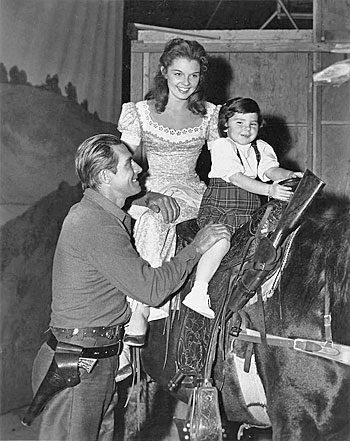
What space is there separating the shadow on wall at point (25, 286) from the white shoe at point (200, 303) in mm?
2720

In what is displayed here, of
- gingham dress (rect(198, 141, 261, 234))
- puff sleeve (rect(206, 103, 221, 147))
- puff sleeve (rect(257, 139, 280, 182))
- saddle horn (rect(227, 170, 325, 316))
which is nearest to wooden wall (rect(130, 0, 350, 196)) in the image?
puff sleeve (rect(206, 103, 221, 147))

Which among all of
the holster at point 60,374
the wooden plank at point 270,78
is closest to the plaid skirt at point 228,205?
the holster at point 60,374

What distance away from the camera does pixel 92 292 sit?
271 cm

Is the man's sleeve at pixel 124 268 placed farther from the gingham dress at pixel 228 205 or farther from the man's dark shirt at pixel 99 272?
the gingham dress at pixel 228 205

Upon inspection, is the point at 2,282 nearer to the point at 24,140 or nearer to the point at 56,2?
the point at 24,140

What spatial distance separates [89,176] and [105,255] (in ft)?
1.26

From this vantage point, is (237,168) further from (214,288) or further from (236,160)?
(214,288)

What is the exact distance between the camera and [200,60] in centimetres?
338

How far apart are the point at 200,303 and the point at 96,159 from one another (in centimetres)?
77

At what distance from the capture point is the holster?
2643 millimetres

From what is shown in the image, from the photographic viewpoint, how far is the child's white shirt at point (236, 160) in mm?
3170

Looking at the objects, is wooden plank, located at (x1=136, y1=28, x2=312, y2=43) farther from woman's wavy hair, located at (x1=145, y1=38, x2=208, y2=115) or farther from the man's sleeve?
the man's sleeve

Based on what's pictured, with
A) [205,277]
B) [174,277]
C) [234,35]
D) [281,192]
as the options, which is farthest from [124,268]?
[234,35]

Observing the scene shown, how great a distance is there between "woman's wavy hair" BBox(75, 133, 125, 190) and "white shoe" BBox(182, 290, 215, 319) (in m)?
0.64
